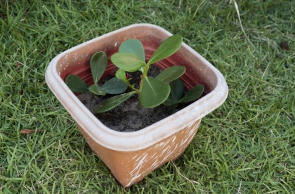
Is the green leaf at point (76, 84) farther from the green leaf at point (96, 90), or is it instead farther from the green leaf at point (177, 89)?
the green leaf at point (177, 89)

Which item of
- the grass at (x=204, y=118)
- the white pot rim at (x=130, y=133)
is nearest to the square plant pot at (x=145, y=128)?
the white pot rim at (x=130, y=133)

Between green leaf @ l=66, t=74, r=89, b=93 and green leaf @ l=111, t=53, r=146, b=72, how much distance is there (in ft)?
0.55

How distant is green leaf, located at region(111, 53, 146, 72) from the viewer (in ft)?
3.04

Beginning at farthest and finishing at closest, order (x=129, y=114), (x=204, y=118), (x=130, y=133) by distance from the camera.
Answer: (x=204, y=118) < (x=129, y=114) < (x=130, y=133)

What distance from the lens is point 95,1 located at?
66.8 inches

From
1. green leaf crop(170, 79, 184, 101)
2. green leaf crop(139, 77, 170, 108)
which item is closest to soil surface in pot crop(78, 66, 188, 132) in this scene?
green leaf crop(170, 79, 184, 101)

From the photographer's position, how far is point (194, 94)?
1.03 m

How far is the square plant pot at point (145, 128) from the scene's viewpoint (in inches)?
34.0

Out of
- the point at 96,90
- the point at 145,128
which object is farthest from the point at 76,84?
the point at 145,128

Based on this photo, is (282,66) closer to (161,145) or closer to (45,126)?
(161,145)

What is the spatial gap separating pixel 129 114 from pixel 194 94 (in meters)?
0.21

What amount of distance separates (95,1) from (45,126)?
689 mm

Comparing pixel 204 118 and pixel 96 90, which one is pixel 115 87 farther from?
pixel 204 118

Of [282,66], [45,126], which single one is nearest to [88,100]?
[45,126]
